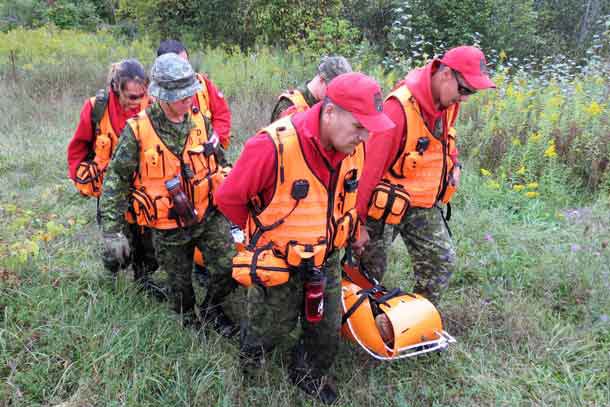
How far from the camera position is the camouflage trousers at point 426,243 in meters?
3.41

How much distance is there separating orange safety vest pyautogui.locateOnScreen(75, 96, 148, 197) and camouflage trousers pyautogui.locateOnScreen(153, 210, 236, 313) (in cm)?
71

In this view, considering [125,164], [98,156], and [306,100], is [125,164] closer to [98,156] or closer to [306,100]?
[98,156]

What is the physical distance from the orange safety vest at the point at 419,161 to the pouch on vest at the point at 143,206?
4.98ft

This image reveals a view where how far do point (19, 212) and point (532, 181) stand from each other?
543 centimetres

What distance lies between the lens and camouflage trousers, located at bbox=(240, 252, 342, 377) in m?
2.83

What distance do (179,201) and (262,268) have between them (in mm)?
891

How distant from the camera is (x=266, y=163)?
245 centimetres

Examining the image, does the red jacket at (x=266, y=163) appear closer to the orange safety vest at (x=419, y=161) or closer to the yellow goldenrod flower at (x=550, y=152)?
the orange safety vest at (x=419, y=161)

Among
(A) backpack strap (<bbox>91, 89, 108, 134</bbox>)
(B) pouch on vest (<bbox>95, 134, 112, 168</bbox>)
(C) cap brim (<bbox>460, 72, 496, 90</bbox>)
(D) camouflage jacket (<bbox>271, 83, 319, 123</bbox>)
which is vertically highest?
(C) cap brim (<bbox>460, 72, 496, 90</bbox>)

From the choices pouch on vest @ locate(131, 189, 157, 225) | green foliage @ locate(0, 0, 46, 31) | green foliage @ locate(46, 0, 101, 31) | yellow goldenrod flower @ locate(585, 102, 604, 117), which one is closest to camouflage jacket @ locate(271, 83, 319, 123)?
pouch on vest @ locate(131, 189, 157, 225)

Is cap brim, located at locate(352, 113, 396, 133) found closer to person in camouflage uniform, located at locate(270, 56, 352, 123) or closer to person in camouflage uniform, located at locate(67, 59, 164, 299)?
person in camouflage uniform, located at locate(270, 56, 352, 123)

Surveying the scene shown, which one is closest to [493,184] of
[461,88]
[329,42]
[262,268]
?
[461,88]

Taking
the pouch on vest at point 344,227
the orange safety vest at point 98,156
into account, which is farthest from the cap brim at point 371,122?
the orange safety vest at point 98,156

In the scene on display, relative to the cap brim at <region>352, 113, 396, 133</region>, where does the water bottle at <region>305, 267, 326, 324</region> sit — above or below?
below
